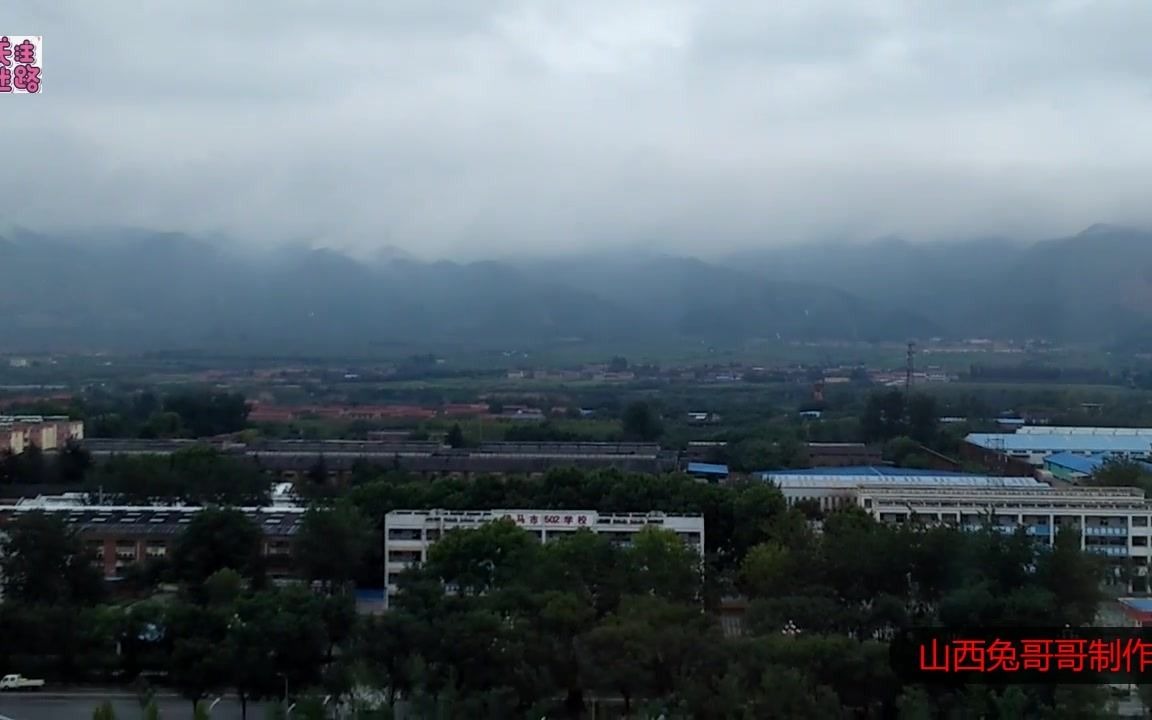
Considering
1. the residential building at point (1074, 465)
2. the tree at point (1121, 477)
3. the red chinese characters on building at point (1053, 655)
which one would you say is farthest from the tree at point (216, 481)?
the residential building at point (1074, 465)

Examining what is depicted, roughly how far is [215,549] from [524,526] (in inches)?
106

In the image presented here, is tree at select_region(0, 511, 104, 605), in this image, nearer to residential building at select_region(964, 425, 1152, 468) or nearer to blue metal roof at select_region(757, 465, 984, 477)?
blue metal roof at select_region(757, 465, 984, 477)

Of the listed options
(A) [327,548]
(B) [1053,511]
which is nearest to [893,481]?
(B) [1053,511]

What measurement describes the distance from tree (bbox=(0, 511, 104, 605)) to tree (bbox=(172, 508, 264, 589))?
79 centimetres

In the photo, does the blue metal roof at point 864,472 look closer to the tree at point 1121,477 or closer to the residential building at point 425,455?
the residential building at point 425,455

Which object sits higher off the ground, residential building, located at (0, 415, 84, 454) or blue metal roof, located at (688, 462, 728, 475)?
residential building, located at (0, 415, 84, 454)

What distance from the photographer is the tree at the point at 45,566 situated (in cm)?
825

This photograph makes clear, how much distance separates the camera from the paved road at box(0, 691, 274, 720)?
673cm

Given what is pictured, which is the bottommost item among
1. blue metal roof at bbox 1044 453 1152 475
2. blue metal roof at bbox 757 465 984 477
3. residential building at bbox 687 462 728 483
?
residential building at bbox 687 462 728 483

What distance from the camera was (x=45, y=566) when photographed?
330 inches

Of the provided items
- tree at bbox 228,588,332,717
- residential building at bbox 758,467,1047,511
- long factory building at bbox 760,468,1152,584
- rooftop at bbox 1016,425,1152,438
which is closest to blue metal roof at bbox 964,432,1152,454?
rooftop at bbox 1016,425,1152,438

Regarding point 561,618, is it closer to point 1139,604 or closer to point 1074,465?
point 1139,604

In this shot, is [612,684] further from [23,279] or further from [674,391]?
[23,279]

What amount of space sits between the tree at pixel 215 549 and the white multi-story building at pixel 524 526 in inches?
52.2
